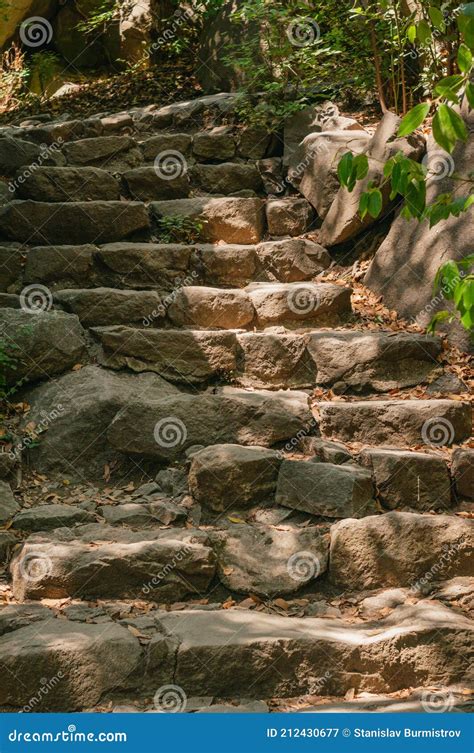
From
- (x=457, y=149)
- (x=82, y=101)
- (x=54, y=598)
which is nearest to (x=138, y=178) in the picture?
(x=457, y=149)

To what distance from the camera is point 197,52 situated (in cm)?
1051

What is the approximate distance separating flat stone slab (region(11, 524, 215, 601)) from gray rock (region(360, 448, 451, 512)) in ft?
3.61

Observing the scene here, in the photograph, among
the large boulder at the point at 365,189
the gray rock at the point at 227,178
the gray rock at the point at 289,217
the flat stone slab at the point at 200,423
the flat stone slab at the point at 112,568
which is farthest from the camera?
the gray rock at the point at 227,178

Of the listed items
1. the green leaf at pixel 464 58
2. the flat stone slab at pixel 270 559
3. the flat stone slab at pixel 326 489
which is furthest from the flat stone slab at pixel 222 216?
the green leaf at pixel 464 58

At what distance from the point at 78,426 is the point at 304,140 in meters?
3.97

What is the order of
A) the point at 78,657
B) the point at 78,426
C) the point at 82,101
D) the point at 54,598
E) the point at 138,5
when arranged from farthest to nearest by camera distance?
the point at 138,5 < the point at 82,101 < the point at 78,426 < the point at 54,598 < the point at 78,657

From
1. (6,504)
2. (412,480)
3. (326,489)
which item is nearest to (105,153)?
(6,504)

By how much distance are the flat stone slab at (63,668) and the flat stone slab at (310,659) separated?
150 millimetres

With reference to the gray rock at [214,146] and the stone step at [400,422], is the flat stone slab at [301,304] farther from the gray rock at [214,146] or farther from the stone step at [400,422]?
the gray rock at [214,146]

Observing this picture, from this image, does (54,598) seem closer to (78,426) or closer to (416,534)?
(78,426)

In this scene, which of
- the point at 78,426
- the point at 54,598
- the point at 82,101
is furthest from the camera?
the point at 82,101

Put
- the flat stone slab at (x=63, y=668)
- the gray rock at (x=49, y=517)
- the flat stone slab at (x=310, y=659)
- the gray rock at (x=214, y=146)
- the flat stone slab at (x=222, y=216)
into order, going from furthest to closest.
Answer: the gray rock at (x=214, y=146) → the flat stone slab at (x=222, y=216) → the gray rock at (x=49, y=517) → the flat stone slab at (x=310, y=659) → the flat stone slab at (x=63, y=668)

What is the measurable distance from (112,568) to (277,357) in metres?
2.19

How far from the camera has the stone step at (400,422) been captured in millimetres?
4777
